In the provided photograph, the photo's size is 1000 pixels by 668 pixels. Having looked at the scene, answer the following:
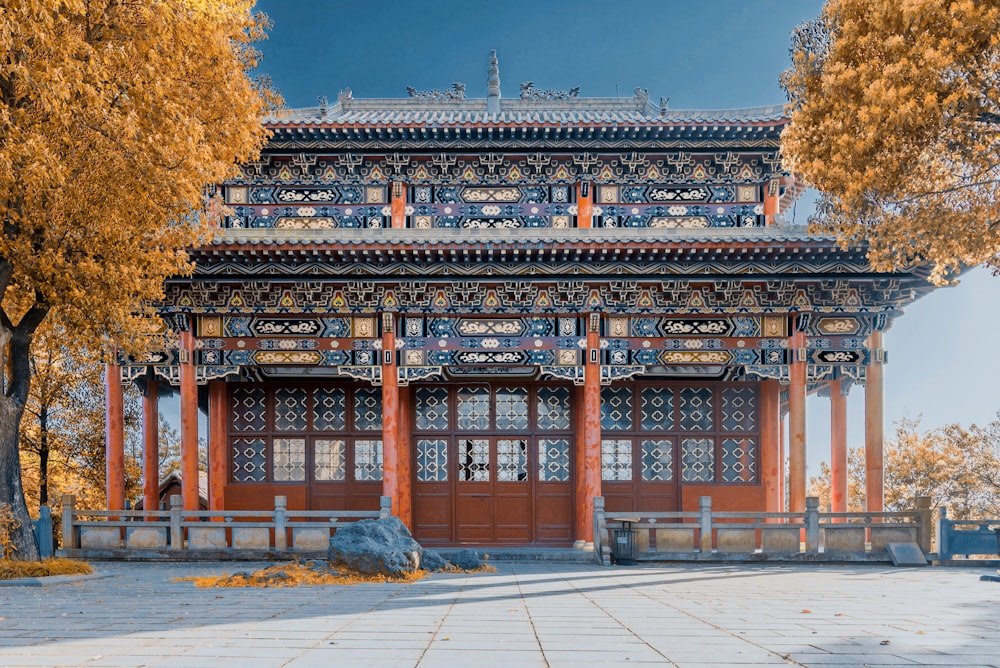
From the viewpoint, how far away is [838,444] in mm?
15977

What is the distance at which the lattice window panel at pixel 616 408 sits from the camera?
16734 mm

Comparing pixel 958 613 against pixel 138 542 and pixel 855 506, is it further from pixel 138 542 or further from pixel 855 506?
pixel 855 506

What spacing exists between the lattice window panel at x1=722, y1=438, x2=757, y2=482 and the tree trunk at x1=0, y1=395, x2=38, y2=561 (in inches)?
491

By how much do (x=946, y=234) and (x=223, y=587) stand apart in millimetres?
9970

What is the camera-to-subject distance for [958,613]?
7.80 meters

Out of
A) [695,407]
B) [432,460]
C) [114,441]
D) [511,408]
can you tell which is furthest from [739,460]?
[114,441]

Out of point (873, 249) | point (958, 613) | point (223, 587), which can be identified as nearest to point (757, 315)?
point (873, 249)

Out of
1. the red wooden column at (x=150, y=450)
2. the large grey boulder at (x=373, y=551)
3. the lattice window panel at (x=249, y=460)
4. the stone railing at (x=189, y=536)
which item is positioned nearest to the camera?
the large grey boulder at (x=373, y=551)

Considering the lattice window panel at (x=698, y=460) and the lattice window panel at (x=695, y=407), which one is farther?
the lattice window panel at (x=695, y=407)

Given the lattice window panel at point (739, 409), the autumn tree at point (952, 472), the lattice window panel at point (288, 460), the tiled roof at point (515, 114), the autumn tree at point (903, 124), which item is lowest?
the autumn tree at point (952, 472)

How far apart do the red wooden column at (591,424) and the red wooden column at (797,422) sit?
3523 millimetres

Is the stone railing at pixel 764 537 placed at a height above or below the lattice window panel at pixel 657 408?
below

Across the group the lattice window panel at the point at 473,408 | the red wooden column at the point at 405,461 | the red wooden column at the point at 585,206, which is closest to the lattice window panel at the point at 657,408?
the lattice window panel at the point at 473,408

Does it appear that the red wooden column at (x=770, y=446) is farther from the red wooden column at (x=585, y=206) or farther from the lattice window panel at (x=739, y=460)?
the red wooden column at (x=585, y=206)
